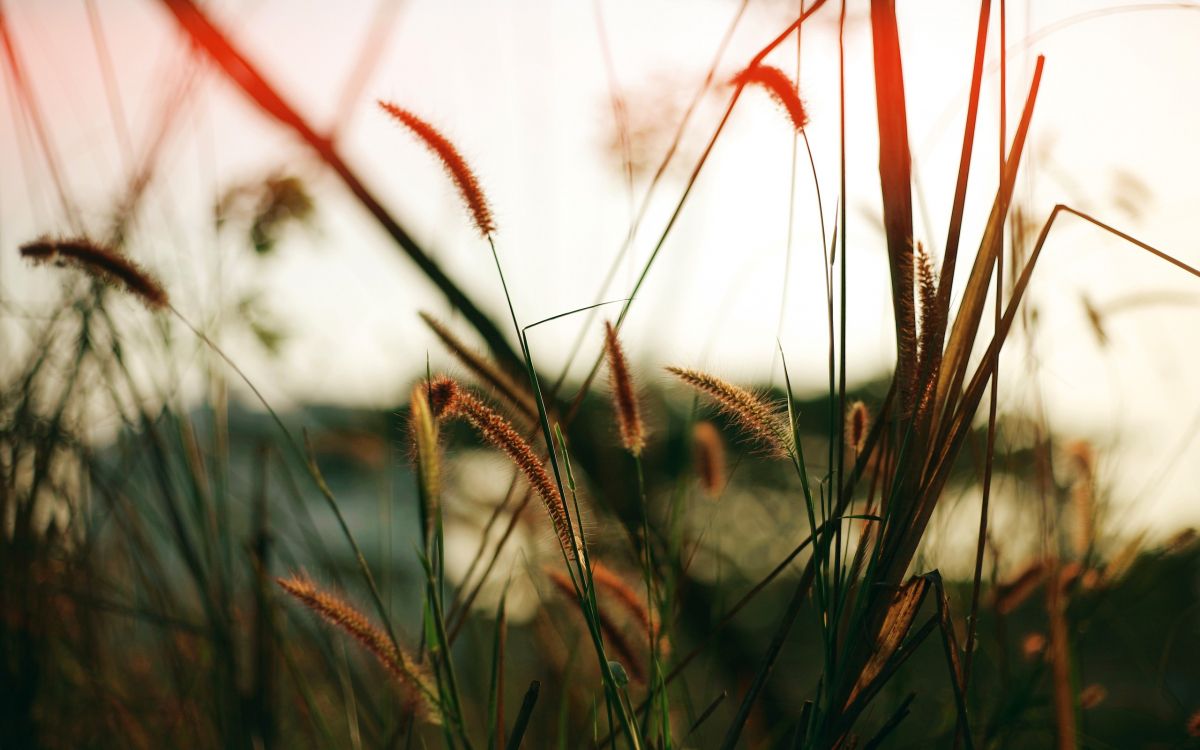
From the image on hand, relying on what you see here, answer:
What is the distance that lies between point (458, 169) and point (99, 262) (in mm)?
457

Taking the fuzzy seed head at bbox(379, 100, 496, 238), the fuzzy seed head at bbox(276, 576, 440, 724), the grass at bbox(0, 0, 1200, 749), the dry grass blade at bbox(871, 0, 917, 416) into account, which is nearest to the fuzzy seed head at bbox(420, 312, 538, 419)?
the grass at bbox(0, 0, 1200, 749)

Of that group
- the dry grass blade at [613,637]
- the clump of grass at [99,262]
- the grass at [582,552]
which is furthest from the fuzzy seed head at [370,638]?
the clump of grass at [99,262]

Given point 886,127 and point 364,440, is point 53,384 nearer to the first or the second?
point 364,440

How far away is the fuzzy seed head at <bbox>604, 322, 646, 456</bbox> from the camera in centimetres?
90

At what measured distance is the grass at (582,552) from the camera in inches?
26.4

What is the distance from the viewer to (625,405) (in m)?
0.93

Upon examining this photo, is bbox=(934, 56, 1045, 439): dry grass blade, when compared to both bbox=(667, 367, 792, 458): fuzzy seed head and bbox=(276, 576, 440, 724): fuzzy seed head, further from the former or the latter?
bbox=(276, 576, 440, 724): fuzzy seed head

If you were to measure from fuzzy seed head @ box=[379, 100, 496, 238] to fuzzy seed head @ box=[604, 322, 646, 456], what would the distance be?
20cm

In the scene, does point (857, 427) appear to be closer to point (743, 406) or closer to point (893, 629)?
point (743, 406)

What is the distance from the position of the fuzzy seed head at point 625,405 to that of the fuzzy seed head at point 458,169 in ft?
0.65

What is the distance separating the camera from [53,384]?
1.48 m

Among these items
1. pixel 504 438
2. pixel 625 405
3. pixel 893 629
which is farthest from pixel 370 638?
pixel 893 629

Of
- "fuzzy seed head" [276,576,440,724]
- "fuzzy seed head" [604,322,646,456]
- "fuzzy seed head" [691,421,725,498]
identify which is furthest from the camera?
"fuzzy seed head" [691,421,725,498]

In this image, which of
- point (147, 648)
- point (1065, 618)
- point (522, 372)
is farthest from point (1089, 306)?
point (147, 648)
